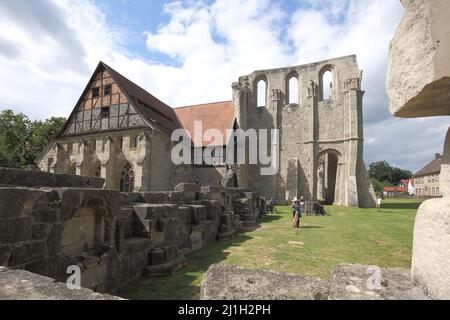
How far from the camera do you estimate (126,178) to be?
22516 millimetres

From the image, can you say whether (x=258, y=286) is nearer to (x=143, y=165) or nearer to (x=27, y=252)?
(x=27, y=252)

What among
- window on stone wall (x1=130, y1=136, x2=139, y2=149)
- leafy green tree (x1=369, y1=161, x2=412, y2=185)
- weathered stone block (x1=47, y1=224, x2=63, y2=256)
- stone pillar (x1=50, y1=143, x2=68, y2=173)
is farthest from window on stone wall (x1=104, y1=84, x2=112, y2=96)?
leafy green tree (x1=369, y1=161, x2=412, y2=185)

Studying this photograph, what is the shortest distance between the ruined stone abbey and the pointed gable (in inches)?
3.4

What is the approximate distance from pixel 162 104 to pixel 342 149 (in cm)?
1941

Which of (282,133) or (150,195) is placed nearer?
(150,195)

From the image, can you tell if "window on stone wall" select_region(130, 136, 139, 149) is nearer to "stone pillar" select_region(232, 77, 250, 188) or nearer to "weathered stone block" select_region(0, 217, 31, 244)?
"stone pillar" select_region(232, 77, 250, 188)

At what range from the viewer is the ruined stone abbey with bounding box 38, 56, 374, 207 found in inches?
865

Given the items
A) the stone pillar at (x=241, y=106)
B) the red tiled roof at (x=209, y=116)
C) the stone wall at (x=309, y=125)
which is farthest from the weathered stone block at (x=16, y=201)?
the stone pillar at (x=241, y=106)

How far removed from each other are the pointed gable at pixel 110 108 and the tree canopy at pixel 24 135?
1198 centimetres

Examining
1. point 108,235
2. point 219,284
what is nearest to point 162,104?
point 108,235

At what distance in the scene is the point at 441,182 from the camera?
4.66ft

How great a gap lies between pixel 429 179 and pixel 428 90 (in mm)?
67101

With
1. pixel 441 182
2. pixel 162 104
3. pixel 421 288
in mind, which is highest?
pixel 162 104
